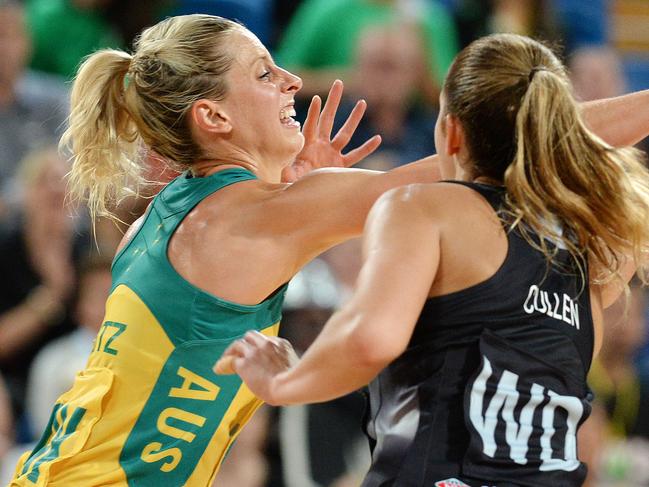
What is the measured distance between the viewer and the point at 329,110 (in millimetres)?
3041

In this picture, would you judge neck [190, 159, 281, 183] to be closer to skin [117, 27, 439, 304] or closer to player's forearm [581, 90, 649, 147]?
skin [117, 27, 439, 304]

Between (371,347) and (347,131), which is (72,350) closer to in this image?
(347,131)

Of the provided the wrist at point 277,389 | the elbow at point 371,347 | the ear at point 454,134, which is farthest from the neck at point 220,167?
the elbow at point 371,347

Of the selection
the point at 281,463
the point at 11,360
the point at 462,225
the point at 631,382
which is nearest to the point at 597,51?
the point at 631,382

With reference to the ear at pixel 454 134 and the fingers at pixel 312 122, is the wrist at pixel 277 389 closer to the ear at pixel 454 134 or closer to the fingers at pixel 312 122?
the ear at pixel 454 134

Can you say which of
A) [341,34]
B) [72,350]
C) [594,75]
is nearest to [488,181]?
[72,350]

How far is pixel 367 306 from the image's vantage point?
5.92ft

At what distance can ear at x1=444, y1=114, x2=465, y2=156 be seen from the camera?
2115 mm

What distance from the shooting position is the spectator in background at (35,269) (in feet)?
17.1

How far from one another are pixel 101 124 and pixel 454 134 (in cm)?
109

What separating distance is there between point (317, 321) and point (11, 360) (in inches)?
60.3

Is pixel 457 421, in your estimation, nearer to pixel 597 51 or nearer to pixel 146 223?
pixel 146 223

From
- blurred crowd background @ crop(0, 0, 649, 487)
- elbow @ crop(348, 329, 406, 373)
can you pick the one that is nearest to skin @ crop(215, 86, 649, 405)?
elbow @ crop(348, 329, 406, 373)

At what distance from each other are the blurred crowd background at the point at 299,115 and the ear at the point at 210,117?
1.82 metres
